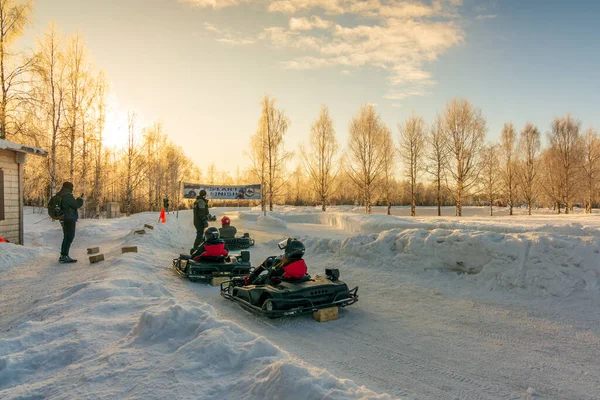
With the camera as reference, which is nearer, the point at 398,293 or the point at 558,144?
the point at 398,293

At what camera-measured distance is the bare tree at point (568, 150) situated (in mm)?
41781

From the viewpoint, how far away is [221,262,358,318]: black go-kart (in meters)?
5.43

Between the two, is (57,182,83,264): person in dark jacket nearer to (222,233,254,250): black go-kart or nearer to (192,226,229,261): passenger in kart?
(192,226,229,261): passenger in kart

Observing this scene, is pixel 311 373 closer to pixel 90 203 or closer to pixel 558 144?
pixel 90 203

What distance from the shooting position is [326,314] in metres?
5.48

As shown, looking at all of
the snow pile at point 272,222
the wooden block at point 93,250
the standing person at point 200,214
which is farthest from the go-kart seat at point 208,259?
the snow pile at point 272,222

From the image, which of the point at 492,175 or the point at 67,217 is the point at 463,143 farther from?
the point at 67,217

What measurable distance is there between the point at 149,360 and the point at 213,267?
4.99 meters

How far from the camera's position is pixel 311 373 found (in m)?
2.85

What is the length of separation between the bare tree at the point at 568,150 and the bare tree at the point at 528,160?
1797mm

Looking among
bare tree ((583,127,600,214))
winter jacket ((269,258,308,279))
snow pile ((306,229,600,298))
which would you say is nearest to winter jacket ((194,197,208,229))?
snow pile ((306,229,600,298))

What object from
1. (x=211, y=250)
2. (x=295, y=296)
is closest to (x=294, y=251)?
(x=295, y=296)

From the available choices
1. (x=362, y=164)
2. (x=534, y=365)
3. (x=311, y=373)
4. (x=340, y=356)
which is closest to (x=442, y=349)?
(x=534, y=365)

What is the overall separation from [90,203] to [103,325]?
1290 inches
